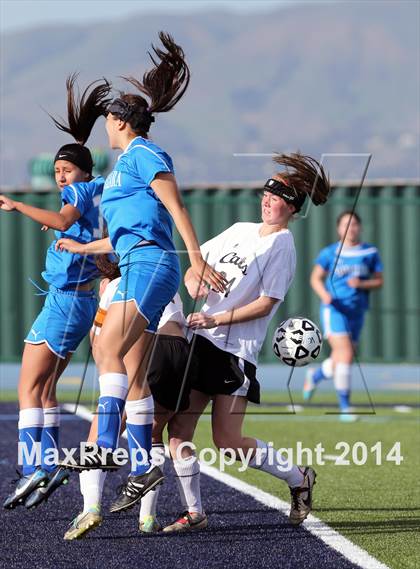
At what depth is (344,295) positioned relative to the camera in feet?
49.4

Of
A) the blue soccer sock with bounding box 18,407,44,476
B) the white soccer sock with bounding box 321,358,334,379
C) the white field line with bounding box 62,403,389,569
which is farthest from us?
the white soccer sock with bounding box 321,358,334,379

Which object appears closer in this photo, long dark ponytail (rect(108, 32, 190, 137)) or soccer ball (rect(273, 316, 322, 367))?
long dark ponytail (rect(108, 32, 190, 137))

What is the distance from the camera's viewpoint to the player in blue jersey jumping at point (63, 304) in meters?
7.50

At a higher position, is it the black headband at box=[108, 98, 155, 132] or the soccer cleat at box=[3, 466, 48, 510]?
the black headband at box=[108, 98, 155, 132]

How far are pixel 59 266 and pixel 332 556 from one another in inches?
98.8

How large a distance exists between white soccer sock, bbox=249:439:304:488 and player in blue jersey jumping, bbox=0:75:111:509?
112 cm

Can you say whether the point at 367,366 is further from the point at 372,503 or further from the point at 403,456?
the point at 372,503

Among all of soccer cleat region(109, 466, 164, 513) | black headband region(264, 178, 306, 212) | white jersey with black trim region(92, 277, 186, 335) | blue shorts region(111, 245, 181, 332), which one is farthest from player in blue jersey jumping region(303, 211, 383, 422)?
soccer cleat region(109, 466, 164, 513)

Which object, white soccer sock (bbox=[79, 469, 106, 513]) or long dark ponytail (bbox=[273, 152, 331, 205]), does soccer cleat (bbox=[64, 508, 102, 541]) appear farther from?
long dark ponytail (bbox=[273, 152, 331, 205])

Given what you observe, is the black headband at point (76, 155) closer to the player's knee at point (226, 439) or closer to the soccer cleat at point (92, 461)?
the player's knee at point (226, 439)

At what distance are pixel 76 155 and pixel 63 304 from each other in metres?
0.90

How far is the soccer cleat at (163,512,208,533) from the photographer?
7.19 meters

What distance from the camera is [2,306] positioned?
22922 millimetres

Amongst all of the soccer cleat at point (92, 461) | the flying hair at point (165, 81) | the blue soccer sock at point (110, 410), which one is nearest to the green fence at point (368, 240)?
the flying hair at point (165, 81)
